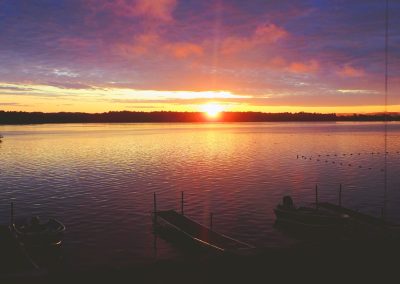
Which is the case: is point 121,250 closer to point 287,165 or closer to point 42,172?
point 42,172

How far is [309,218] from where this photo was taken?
115ft

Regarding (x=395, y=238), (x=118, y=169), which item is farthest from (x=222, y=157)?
(x=395, y=238)

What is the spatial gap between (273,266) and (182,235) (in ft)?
69.8

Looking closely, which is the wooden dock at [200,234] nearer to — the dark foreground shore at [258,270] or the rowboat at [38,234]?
the rowboat at [38,234]

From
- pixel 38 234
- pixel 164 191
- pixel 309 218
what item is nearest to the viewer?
pixel 38 234

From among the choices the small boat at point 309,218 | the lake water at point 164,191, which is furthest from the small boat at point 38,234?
the small boat at point 309,218

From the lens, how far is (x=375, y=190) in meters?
58.0

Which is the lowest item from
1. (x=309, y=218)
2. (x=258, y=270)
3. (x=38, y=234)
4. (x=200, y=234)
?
(x=200, y=234)

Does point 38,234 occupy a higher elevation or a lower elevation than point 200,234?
higher

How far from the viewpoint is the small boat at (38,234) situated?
29.6 meters

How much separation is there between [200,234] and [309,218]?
10.6 meters

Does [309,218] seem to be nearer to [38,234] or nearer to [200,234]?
[200,234]

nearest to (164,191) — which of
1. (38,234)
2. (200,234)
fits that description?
(200,234)

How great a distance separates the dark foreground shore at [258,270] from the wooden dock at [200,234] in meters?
12.7
